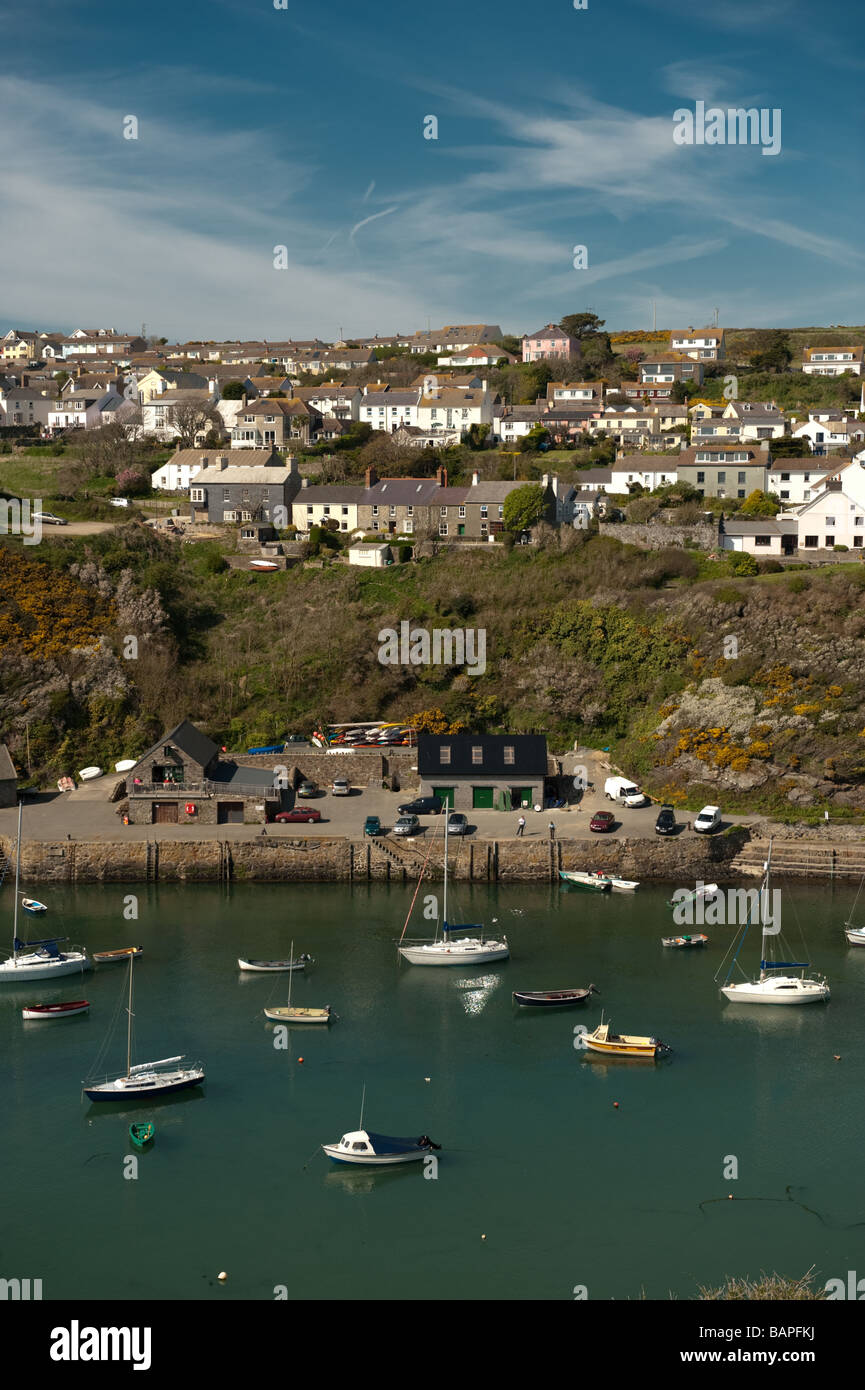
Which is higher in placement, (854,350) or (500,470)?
(854,350)

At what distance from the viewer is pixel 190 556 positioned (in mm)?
45000

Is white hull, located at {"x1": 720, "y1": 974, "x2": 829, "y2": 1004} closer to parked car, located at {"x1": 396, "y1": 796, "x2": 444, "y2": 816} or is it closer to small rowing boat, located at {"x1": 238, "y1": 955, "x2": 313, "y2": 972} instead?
small rowing boat, located at {"x1": 238, "y1": 955, "x2": 313, "y2": 972}

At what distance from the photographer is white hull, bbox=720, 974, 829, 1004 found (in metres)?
22.5

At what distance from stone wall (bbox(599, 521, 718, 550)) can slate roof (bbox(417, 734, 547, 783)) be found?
13.5m

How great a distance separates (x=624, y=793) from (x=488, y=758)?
372cm

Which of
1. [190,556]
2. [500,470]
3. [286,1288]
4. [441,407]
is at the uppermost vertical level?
[441,407]

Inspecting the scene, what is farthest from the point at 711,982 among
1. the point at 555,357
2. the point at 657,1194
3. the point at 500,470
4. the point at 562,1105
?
the point at 555,357

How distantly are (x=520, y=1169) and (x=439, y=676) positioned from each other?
21.5m

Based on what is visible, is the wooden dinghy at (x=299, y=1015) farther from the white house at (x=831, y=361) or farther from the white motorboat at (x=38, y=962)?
the white house at (x=831, y=361)

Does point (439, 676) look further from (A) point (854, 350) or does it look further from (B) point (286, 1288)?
(A) point (854, 350)

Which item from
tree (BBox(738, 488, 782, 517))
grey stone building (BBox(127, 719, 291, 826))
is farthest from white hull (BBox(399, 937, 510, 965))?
tree (BBox(738, 488, 782, 517))

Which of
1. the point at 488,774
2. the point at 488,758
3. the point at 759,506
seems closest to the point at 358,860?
the point at 488,774

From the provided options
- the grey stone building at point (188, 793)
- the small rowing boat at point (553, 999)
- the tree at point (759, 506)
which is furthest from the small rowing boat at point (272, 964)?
the tree at point (759, 506)

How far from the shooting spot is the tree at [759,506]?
4469 cm
